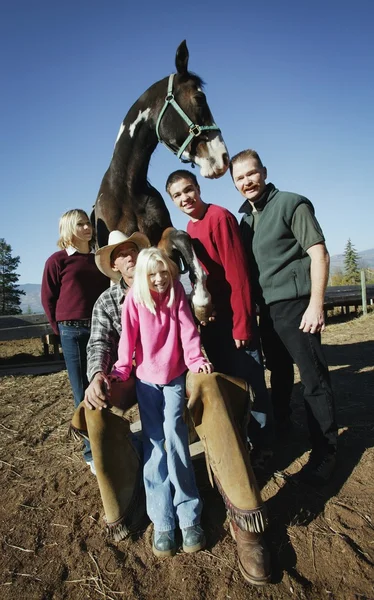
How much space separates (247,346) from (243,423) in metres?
0.71

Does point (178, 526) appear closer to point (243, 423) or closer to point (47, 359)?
point (243, 423)

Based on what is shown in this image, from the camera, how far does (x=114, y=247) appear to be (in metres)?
2.69

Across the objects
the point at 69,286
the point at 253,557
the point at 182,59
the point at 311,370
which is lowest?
the point at 253,557

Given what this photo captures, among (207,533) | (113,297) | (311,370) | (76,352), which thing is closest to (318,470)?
(311,370)

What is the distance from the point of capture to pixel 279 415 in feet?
11.4

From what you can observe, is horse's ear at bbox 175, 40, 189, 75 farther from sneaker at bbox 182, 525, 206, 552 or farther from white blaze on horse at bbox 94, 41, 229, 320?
sneaker at bbox 182, 525, 206, 552

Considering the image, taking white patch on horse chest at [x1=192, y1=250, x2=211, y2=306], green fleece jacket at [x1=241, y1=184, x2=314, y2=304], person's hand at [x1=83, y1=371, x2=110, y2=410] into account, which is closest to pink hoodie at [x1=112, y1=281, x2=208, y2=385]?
person's hand at [x1=83, y1=371, x2=110, y2=410]

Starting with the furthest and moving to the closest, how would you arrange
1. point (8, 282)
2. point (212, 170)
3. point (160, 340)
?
point (8, 282) → point (212, 170) → point (160, 340)

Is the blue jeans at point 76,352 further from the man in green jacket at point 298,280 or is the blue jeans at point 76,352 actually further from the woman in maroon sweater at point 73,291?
the man in green jacket at point 298,280

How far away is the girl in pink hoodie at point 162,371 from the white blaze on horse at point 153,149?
46cm

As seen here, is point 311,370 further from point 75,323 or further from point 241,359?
point 75,323

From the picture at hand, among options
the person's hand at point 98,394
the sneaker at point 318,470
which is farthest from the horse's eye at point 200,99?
the sneaker at point 318,470

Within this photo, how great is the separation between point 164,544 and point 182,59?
370 centimetres

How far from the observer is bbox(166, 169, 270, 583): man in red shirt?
2.64 metres
